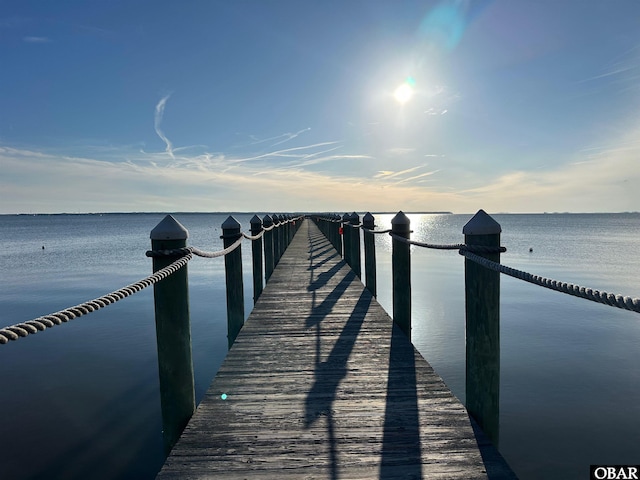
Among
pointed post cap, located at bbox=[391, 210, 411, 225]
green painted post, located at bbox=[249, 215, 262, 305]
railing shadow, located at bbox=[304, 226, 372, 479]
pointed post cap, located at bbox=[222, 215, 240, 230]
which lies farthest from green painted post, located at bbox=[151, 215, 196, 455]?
green painted post, located at bbox=[249, 215, 262, 305]

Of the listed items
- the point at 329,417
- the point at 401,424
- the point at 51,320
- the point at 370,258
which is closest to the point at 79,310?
the point at 51,320

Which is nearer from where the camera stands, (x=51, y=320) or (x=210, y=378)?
(x=51, y=320)

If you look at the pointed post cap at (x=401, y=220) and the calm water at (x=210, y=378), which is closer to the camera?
the pointed post cap at (x=401, y=220)

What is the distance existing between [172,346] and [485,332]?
236 centimetres

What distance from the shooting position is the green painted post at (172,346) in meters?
2.93

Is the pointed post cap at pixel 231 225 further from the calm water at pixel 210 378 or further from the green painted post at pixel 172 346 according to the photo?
the calm water at pixel 210 378

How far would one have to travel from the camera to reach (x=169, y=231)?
3014mm

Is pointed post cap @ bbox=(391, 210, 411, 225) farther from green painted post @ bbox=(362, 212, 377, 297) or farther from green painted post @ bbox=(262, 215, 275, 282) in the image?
green painted post @ bbox=(262, 215, 275, 282)

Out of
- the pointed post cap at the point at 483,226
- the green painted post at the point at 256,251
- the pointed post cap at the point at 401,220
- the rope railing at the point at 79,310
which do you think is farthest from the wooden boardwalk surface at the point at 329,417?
the green painted post at the point at 256,251

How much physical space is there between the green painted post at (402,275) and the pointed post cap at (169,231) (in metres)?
3.17

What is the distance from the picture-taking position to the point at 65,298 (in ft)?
65.6

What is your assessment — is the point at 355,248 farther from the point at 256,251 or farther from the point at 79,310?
the point at 79,310

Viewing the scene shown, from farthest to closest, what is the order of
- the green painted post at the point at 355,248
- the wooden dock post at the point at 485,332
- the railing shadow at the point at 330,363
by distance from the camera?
the green painted post at the point at 355,248, the railing shadow at the point at 330,363, the wooden dock post at the point at 485,332

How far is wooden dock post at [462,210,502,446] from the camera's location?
271 cm
